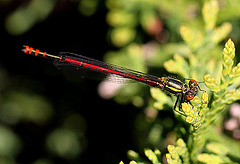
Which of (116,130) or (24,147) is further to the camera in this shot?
(24,147)

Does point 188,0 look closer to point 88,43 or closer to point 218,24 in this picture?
point 218,24

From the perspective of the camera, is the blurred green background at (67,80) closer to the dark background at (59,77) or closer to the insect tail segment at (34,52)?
the dark background at (59,77)

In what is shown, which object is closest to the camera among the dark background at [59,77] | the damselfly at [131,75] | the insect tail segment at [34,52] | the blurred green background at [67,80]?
the damselfly at [131,75]

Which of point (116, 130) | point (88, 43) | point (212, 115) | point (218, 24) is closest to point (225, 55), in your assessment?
point (212, 115)

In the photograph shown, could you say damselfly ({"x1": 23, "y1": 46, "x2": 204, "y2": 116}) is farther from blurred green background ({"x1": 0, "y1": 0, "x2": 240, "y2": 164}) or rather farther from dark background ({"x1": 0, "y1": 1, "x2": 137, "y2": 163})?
dark background ({"x1": 0, "y1": 1, "x2": 137, "y2": 163})

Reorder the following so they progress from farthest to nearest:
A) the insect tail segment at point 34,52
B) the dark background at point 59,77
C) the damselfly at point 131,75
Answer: the dark background at point 59,77
the insect tail segment at point 34,52
the damselfly at point 131,75

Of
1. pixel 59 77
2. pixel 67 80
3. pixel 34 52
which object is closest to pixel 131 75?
pixel 34 52

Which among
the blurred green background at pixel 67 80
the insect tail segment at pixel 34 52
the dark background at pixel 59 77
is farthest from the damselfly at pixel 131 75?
the dark background at pixel 59 77
